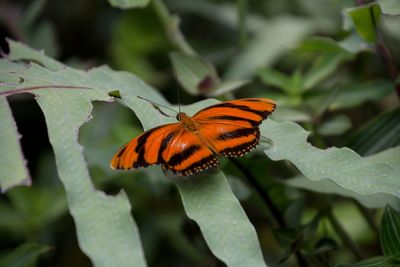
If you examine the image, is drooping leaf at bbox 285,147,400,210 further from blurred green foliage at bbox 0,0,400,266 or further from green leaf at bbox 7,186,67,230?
green leaf at bbox 7,186,67,230

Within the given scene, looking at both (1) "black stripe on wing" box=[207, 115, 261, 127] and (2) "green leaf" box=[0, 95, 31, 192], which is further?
(1) "black stripe on wing" box=[207, 115, 261, 127]

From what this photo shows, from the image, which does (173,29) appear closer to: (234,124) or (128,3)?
(128,3)

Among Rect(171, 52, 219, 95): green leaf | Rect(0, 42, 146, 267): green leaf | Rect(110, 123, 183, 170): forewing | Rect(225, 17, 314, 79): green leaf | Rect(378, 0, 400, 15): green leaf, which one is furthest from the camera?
Rect(225, 17, 314, 79): green leaf

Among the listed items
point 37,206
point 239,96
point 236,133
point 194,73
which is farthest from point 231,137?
point 239,96

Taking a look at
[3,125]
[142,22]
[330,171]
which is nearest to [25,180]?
[3,125]

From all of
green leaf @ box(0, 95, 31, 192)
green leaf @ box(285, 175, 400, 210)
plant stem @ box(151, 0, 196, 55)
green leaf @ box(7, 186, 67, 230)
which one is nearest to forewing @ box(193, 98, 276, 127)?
green leaf @ box(285, 175, 400, 210)

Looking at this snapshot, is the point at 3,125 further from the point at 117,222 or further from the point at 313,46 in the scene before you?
the point at 313,46
